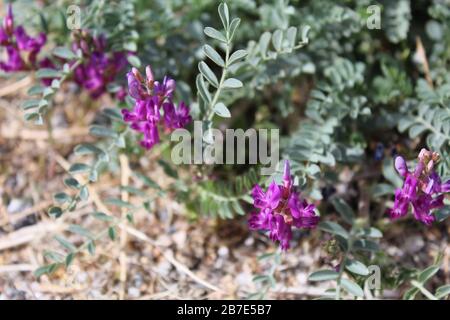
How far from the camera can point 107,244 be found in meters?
2.79

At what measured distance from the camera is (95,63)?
8.84 feet

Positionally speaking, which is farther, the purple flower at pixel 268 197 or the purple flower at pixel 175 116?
the purple flower at pixel 175 116

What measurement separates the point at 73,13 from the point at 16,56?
275 millimetres

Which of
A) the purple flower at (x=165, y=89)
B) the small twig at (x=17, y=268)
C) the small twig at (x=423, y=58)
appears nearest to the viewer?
the purple flower at (x=165, y=89)

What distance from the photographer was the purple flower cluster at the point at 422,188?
218cm

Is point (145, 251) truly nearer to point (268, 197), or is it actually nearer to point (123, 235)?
point (123, 235)

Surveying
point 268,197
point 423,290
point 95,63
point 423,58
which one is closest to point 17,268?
point 95,63

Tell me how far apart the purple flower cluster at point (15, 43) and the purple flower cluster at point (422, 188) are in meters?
1.42

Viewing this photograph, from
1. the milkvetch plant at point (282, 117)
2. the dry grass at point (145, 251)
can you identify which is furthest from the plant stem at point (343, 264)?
the dry grass at point (145, 251)

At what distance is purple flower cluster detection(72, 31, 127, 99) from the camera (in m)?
2.63

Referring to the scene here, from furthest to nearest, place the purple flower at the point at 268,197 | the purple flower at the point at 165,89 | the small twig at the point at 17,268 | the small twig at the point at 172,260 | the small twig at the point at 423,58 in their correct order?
the small twig at the point at 423,58 < the small twig at the point at 17,268 < the small twig at the point at 172,260 < the purple flower at the point at 165,89 < the purple flower at the point at 268,197

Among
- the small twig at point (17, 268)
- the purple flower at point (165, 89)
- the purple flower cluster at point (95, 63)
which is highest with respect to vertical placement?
the purple flower cluster at point (95, 63)

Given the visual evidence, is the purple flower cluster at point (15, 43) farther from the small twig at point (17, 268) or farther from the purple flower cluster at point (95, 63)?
the small twig at point (17, 268)

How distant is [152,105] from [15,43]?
76 centimetres
